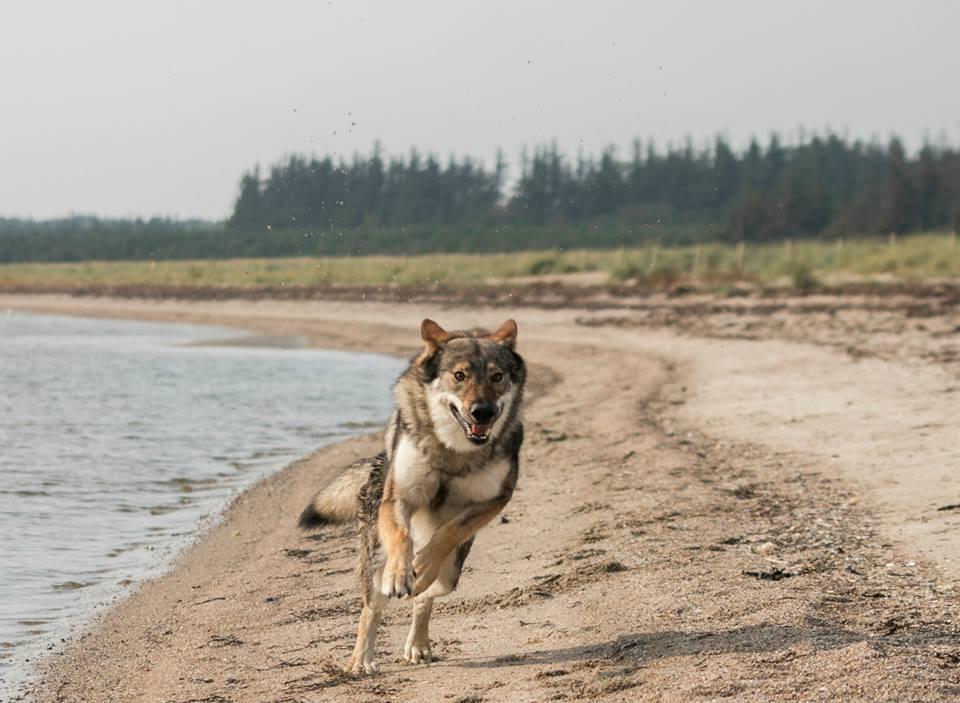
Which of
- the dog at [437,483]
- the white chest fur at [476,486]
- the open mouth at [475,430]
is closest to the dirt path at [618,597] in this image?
the dog at [437,483]

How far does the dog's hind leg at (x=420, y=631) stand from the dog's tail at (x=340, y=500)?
77cm

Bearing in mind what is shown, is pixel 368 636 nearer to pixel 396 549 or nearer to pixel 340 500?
pixel 396 549

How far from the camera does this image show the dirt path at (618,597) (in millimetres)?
5207

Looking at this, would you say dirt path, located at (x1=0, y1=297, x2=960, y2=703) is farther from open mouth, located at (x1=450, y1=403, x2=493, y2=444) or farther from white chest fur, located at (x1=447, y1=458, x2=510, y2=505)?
open mouth, located at (x1=450, y1=403, x2=493, y2=444)

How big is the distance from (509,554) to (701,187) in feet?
313

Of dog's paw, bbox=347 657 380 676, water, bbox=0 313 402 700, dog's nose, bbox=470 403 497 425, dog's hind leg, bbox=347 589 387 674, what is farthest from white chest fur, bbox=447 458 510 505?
water, bbox=0 313 402 700

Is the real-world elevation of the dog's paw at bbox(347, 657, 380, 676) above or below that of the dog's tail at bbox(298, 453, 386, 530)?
below

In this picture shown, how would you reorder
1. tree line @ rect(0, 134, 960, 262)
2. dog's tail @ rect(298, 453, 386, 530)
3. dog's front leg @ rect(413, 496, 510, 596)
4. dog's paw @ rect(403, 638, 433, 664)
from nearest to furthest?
dog's front leg @ rect(413, 496, 510, 596), dog's paw @ rect(403, 638, 433, 664), dog's tail @ rect(298, 453, 386, 530), tree line @ rect(0, 134, 960, 262)

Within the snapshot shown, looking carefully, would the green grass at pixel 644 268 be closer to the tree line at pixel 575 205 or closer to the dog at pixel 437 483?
the tree line at pixel 575 205

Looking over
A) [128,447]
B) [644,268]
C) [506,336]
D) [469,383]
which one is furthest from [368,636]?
[644,268]

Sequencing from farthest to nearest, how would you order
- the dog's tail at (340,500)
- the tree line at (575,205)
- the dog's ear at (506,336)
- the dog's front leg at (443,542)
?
1. the tree line at (575,205)
2. the dog's tail at (340,500)
3. the dog's ear at (506,336)
4. the dog's front leg at (443,542)

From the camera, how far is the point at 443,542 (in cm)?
586

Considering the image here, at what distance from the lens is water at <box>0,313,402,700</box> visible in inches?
345

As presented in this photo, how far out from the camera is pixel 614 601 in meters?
6.41
